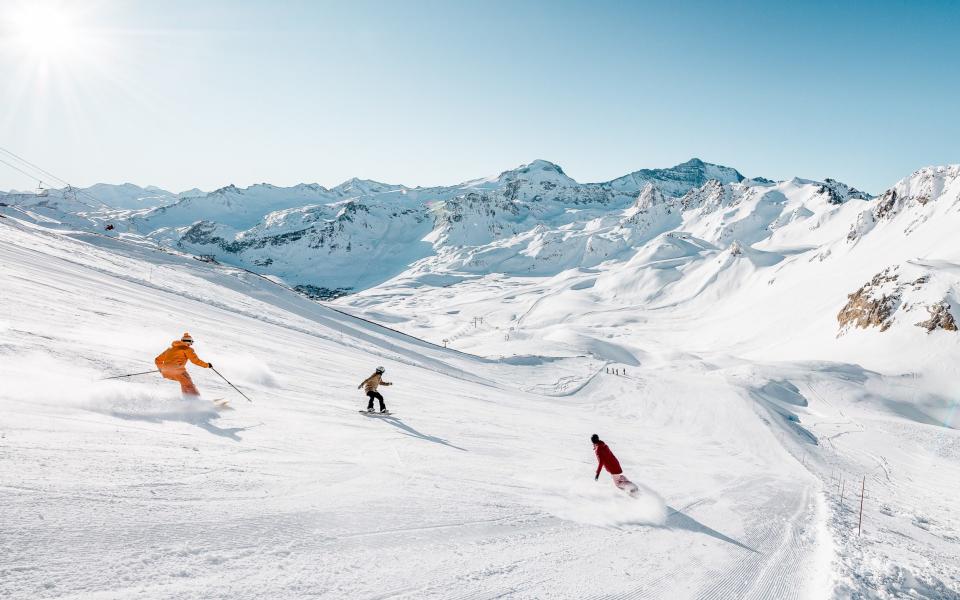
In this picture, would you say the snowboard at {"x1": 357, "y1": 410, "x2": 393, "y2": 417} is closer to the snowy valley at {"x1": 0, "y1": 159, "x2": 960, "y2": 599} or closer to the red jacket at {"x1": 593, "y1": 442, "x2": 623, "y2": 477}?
the snowy valley at {"x1": 0, "y1": 159, "x2": 960, "y2": 599}

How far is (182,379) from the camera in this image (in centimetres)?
1039

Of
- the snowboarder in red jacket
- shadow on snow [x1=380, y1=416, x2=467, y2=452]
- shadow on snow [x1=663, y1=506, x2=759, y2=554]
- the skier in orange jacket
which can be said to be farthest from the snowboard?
shadow on snow [x1=663, y1=506, x2=759, y2=554]

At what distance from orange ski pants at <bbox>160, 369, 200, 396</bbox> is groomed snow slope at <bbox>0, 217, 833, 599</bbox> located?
0.68 feet

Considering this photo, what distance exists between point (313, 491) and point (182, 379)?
5.43 metres

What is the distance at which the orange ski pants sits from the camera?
10.3m

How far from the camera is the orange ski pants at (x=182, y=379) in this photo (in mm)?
10312

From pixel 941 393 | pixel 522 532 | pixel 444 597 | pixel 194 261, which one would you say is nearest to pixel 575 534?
pixel 522 532

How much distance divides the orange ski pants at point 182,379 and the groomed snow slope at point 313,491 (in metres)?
0.21

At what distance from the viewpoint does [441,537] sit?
22.3 ft

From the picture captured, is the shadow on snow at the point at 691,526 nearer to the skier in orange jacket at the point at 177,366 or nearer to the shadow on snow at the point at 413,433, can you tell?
the shadow on snow at the point at 413,433

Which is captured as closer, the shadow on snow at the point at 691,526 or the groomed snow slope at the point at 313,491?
the groomed snow slope at the point at 313,491

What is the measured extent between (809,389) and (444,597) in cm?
4419

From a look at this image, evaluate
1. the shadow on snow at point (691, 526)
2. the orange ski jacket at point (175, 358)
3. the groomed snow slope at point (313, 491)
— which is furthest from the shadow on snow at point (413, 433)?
the shadow on snow at point (691, 526)

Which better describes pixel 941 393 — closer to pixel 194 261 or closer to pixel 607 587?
pixel 607 587
